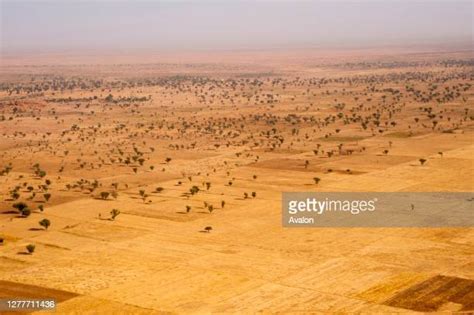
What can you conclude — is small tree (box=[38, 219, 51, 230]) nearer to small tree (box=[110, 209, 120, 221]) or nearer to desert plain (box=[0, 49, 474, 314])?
desert plain (box=[0, 49, 474, 314])

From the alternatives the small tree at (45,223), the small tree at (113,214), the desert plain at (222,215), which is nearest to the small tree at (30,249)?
the desert plain at (222,215)

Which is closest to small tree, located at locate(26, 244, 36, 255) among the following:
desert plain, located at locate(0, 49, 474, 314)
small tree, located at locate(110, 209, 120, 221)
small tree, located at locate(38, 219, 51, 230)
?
desert plain, located at locate(0, 49, 474, 314)

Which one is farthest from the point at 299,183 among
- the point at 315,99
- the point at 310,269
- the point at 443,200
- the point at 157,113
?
the point at 315,99

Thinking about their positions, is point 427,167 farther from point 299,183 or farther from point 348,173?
point 299,183

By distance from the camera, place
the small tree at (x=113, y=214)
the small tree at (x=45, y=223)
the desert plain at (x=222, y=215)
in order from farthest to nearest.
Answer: the small tree at (x=113, y=214) < the small tree at (x=45, y=223) < the desert plain at (x=222, y=215)

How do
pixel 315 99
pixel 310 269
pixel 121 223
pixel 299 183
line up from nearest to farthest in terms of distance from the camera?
pixel 310 269, pixel 121 223, pixel 299 183, pixel 315 99

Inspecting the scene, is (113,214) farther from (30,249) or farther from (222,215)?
(30,249)

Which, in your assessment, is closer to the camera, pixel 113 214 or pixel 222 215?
pixel 113 214

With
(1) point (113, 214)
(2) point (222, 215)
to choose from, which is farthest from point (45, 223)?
(2) point (222, 215)

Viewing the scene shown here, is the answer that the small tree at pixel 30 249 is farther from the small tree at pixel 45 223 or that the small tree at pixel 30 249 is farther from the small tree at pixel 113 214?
the small tree at pixel 113 214
